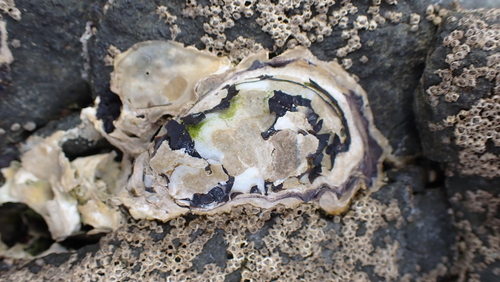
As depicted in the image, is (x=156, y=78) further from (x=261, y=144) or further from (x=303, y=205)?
(x=303, y=205)

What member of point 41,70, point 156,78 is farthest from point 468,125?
point 41,70

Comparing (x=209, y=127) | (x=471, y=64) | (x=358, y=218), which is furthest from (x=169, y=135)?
(x=471, y=64)

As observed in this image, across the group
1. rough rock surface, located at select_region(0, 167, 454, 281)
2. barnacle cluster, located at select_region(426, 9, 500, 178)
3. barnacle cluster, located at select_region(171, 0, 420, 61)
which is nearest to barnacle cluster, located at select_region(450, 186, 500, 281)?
barnacle cluster, located at select_region(426, 9, 500, 178)

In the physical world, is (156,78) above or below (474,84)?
below

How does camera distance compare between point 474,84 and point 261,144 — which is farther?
point 261,144

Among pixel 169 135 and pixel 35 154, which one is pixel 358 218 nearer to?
pixel 169 135

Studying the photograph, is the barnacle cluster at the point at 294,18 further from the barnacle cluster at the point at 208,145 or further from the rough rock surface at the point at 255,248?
the rough rock surface at the point at 255,248
